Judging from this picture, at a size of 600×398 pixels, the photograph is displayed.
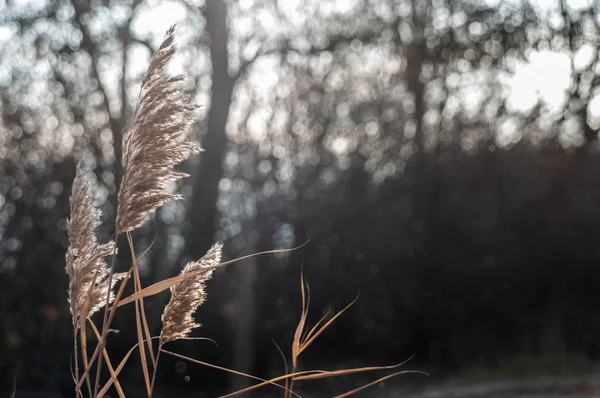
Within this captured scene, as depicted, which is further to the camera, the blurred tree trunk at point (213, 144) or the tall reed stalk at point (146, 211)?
the blurred tree trunk at point (213, 144)

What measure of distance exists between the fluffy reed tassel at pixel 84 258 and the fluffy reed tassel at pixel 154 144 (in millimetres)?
99

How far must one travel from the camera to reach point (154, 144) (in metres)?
1.80

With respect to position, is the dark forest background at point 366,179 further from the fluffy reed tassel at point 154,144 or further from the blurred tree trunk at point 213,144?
the fluffy reed tassel at point 154,144

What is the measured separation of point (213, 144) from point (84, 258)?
765 centimetres

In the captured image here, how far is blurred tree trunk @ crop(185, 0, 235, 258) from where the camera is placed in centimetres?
891

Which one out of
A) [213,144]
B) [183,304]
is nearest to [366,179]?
[213,144]

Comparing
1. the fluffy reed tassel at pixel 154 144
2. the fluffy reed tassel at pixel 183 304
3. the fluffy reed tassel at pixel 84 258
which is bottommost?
the fluffy reed tassel at pixel 183 304

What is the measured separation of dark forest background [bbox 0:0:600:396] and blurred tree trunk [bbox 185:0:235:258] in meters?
0.03

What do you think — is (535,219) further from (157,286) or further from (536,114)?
(157,286)

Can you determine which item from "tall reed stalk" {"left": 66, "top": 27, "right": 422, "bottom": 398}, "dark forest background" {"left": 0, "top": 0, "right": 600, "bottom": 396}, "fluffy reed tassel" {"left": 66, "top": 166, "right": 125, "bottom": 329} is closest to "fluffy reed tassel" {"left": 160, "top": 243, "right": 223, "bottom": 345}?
"tall reed stalk" {"left": 66, "top": 27, "right": 422, "bottom": 398}

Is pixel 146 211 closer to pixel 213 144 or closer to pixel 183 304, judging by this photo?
pixel 183 304

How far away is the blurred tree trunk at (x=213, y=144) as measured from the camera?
8914 mm

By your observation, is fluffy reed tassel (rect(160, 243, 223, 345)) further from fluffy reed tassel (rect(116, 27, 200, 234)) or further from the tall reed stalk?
fluffy reed tassel (rect(116, 27, 200, 234))

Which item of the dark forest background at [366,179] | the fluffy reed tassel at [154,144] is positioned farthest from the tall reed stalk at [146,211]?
the dark forest background at [366,179]
